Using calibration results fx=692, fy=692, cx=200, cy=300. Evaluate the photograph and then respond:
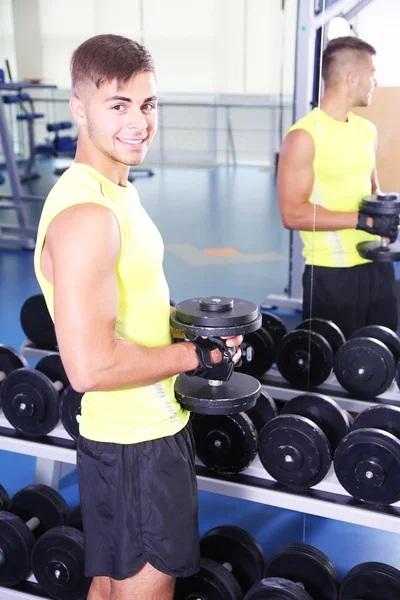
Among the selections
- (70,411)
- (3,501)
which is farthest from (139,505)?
(3,501)

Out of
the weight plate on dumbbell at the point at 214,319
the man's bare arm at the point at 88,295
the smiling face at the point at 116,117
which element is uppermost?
the smiling face at the point at 116,117

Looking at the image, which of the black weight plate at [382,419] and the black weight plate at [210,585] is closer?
the black weight plate at [210,585]

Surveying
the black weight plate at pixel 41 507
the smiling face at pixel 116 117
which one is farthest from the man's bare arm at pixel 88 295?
the black weight plate at pixel 41 507

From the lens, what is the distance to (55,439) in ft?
4.96

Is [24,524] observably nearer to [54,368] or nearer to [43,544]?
[43,544]

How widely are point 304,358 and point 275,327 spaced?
0.62 ft

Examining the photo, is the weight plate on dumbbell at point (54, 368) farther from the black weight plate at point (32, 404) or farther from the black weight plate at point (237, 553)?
the black weight plate at point (237, 553)

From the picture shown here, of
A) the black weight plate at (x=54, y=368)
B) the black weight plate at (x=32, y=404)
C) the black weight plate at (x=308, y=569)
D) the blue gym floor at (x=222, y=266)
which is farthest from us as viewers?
the black weight plate at (x=54, y=368)

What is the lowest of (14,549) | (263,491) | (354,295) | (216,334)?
(14,549)

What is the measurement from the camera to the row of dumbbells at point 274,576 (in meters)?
1.21

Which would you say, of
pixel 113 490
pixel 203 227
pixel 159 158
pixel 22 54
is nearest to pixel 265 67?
pixel 159 158

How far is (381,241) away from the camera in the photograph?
73.4 inches

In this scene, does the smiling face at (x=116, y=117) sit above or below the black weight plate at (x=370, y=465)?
above

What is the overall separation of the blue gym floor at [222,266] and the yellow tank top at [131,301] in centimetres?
77
